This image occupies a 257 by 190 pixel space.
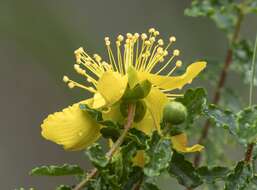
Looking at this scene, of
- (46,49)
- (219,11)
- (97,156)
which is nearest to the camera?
(97,156)

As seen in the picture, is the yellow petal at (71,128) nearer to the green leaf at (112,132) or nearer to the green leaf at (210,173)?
the green leaf at (112,132)

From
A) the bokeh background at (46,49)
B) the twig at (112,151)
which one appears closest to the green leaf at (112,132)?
the twig at (112,151)

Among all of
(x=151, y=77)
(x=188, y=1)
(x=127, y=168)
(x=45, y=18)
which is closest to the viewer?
(x=127, y=168)

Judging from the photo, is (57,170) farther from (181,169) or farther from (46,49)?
(46,49)

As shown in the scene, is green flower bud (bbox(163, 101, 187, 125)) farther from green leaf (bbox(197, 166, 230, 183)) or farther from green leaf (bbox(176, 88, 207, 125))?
green leaf (bbox(197, 166, 230, 183))

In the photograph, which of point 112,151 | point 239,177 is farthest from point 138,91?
point 239,177

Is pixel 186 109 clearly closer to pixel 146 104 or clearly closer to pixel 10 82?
pixel 146 104

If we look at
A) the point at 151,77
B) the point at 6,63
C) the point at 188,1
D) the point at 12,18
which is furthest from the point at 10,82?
the point at 151,77
